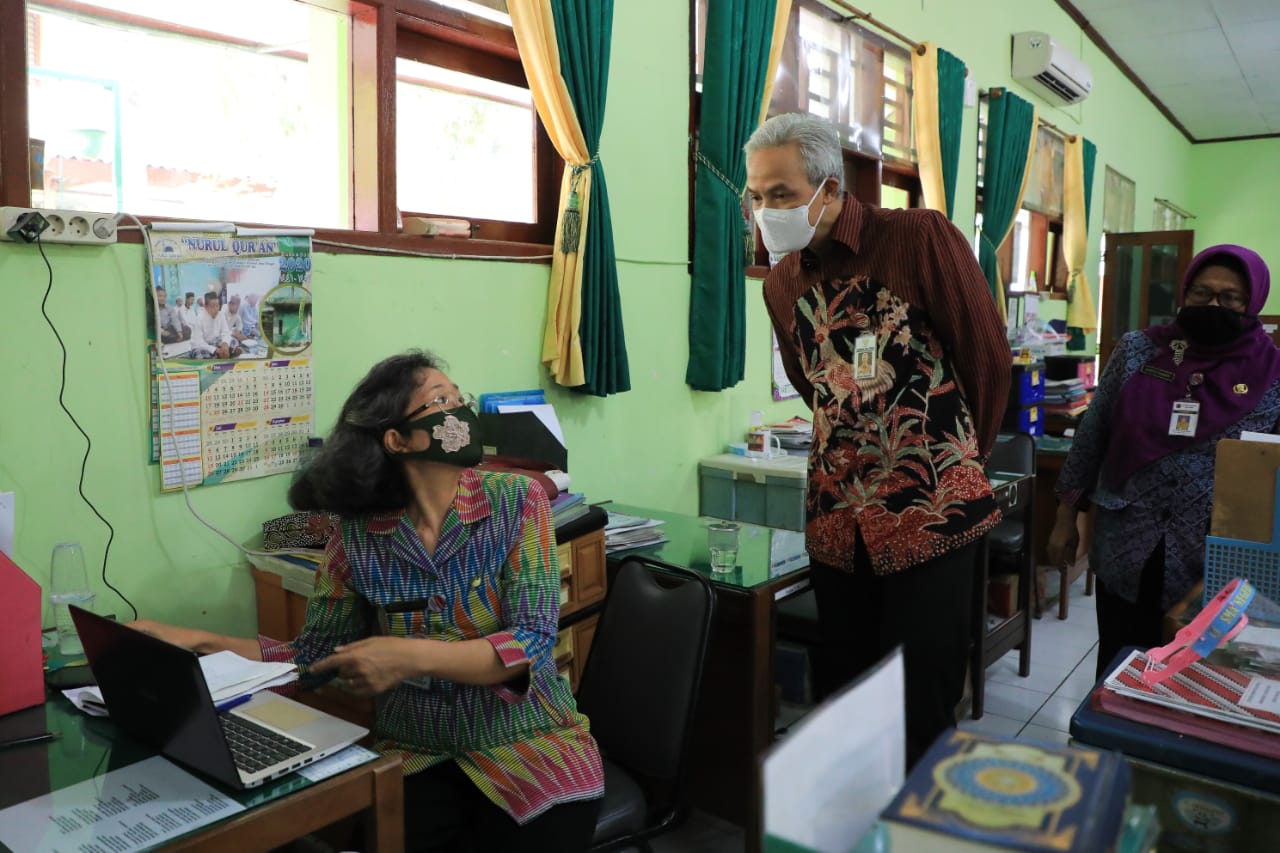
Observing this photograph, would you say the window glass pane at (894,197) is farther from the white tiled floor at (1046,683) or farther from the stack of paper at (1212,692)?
the stack of paper at (1212,692)

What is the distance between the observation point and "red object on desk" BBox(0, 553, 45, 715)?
55.8 inches

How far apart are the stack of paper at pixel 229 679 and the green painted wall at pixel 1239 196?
1145cm

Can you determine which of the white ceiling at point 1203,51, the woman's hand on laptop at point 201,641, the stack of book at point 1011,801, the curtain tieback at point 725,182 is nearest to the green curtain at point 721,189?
the curtain tieback at point 725,182

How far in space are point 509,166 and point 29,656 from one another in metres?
1.89

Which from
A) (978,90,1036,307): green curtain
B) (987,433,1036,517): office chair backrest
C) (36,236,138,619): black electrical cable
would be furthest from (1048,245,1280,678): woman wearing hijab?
(978,90,1036,307): green curtain

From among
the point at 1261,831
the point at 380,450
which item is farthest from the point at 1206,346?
the point at 380,450

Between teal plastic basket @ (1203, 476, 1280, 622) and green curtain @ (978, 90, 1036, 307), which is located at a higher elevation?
green curtain @ (978, 90, 1036, 307)

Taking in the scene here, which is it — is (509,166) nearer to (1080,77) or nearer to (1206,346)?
(1206,346)

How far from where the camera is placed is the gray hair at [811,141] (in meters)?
1.79

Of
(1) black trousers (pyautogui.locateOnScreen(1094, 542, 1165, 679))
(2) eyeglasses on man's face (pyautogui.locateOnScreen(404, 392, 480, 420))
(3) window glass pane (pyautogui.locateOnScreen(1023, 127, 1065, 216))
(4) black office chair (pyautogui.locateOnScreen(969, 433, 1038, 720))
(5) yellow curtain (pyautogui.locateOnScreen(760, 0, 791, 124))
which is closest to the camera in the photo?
(2) eyeglasses on man's face (pyautogui.locateOnScreen(404, 392, 480, 420))

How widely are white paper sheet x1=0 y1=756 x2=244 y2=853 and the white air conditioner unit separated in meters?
5.99

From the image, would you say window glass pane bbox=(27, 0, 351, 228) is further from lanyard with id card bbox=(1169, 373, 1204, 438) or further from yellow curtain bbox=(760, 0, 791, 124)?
lanyard with id card bbox=(1169, 373, 1204, 438)

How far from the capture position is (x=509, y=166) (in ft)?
9.40

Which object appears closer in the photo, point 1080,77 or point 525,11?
point 525,11
